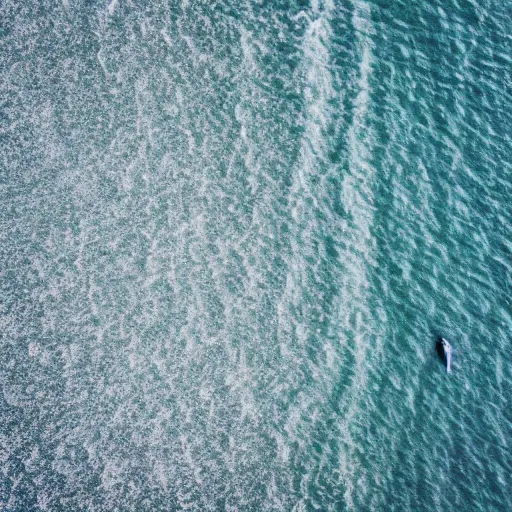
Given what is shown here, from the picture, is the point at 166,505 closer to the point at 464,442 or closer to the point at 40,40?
the point at 464,442

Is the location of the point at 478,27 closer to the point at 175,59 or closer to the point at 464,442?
the point at 175,59

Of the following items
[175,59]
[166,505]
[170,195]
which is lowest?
[166,505]

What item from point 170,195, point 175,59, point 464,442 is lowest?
point 464,442

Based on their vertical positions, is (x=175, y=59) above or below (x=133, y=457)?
above

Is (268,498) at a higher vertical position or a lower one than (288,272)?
lower

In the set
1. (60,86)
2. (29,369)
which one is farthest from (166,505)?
(60,86)

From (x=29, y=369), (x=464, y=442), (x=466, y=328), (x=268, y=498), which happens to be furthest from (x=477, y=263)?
(x=29, y=369)
